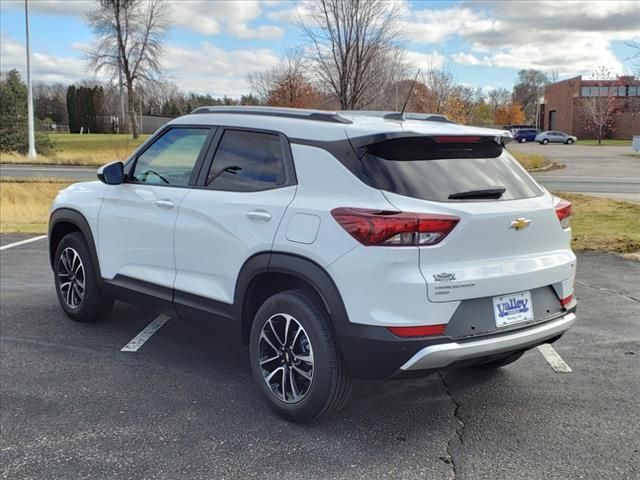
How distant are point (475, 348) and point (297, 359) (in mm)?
1014

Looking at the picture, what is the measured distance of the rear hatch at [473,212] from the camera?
3.13 m

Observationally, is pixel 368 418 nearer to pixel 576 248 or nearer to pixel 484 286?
Result: pixel 484 286

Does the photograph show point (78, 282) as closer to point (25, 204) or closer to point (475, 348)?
point (475, 348)

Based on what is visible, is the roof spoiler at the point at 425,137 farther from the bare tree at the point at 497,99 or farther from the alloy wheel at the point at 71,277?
the bare tree at the point at 497,99

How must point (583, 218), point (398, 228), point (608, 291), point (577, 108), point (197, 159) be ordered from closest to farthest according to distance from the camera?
point (398, 228) < point (197, 159) < point (608, 291) < point (583, 218) < point (577, 108)

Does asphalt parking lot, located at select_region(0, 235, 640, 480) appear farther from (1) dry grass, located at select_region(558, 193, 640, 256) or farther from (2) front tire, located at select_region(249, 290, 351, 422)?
(1) dry grass, located at select_region(558, 193, 640, 256)

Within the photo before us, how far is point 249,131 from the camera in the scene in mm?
3969

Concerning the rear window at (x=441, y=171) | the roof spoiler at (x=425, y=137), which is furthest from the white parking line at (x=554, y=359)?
the roof spoiler at (x=425, y=137)

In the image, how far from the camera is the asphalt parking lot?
314 cm

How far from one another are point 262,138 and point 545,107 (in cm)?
9007

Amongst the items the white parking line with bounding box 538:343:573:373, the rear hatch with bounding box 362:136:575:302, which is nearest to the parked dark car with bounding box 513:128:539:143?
the white parking line with bounding box 538:343:573:373

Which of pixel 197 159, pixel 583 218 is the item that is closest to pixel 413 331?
pixel 197 159

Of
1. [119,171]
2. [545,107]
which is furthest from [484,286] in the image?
[545,107]

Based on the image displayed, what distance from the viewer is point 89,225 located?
200 inches
